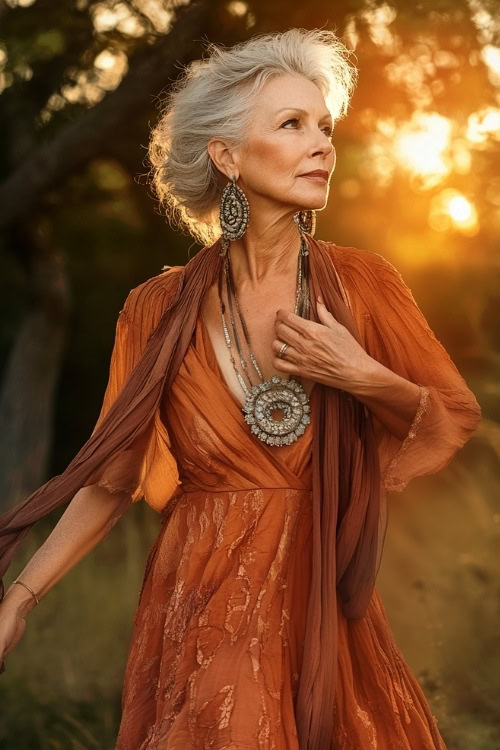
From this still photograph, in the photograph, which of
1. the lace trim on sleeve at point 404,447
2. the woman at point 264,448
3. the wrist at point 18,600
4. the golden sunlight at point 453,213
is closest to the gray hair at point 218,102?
the woman at point 264,448

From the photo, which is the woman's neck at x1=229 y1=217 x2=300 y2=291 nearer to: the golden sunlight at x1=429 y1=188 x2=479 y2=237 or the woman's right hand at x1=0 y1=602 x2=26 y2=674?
the woman's right hand at x1=0 y1=602 x2=26 y2=674

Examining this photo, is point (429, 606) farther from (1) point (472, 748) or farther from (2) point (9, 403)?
(2) point (9, 403)

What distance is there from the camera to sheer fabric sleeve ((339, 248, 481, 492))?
3338mm

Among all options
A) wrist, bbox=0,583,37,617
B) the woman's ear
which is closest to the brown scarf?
wrist, bbox=0,583,37,617

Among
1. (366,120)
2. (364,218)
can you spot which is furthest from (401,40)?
(364,218)

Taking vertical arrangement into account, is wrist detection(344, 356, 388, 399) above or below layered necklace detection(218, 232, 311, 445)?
above

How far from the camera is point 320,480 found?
332cm

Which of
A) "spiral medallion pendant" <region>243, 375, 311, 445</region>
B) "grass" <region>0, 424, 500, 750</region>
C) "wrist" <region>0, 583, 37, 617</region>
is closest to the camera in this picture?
"spiral medallion pendant" <region>243, 375, 311, 445</region>

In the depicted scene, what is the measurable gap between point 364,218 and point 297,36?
205 inches

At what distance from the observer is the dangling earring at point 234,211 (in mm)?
3607

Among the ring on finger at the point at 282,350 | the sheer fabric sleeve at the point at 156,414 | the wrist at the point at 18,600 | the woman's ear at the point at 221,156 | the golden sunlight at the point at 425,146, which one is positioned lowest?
the wrist at the point at 18,600

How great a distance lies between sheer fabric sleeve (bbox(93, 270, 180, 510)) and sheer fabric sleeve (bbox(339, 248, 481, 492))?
1.78ft

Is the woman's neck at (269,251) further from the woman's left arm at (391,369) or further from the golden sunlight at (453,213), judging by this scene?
the golden sunlight at (453,213)

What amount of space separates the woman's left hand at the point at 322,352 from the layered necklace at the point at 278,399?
0.21 feet
